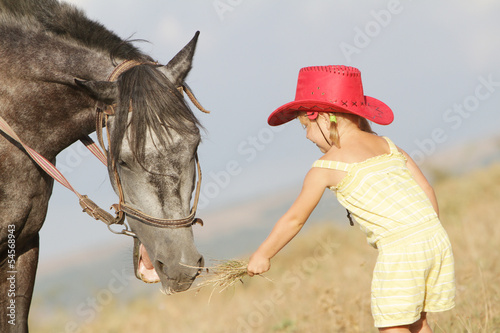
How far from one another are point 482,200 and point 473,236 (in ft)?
12.2

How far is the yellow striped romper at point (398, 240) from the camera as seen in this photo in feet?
8.62

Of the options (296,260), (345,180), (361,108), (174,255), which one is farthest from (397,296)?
(296,260)

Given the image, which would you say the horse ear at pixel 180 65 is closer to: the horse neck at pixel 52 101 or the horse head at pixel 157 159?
the horse head at pixel 157 159

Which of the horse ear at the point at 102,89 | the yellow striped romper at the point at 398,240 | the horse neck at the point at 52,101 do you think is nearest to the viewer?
the yellow striped romper at the point at 398,240

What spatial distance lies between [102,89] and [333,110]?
51.2 inches

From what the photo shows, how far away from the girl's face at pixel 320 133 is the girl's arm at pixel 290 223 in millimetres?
226

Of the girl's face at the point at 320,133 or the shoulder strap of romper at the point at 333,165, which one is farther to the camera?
the girl's face at the point at 320,133

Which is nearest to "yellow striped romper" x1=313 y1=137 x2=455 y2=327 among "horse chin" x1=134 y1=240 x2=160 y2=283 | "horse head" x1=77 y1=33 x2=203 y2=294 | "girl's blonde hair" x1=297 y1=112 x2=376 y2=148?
"girl's blonde hair" x1=297 y1=112 x2=376 y2=148

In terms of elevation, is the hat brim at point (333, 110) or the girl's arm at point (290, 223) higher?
the hat brim at point (333, 110)

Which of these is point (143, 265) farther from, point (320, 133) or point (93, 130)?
point (320, 133)

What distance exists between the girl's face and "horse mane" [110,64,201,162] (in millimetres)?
638

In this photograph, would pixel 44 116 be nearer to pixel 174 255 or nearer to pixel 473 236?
pixel 174 255

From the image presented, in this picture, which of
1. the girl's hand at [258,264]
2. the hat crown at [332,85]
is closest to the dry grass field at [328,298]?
the girl's hand at [258,264]

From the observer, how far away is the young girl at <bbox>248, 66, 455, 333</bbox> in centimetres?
264
